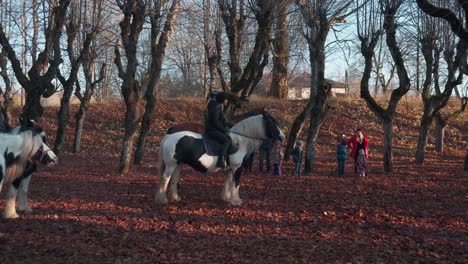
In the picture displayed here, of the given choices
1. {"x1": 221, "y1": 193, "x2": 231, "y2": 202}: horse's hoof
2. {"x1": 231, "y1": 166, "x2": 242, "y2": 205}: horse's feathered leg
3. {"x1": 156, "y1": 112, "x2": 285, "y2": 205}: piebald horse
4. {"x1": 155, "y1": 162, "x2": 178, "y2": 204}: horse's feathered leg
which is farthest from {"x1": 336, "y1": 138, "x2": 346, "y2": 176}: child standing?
{"x1": 155, "y1": 162, "x2": 178, "y2": 204}: horse's feathered leg

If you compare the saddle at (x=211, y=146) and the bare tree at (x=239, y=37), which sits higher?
the bare tree at (x=239, y=37)

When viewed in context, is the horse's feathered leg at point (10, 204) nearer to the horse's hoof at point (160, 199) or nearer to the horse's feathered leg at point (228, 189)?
the horse's hoof at point (160, 199)

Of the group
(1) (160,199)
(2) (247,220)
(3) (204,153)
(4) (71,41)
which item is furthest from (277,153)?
(4) (71,41)

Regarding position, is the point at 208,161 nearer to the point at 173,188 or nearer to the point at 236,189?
the point at 236,189

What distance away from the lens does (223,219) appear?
873cm

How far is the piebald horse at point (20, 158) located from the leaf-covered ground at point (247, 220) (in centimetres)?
45

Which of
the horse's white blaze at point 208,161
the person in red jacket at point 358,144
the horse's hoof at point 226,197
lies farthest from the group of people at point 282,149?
the horse's hoof at point 226,197

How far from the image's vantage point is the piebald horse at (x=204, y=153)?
31.7ft

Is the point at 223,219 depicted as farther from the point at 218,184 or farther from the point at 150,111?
the point at 150,111

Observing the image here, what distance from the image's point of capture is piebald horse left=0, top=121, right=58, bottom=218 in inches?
300

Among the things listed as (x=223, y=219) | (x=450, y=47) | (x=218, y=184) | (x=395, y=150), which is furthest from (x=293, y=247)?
(x=395, y=150)

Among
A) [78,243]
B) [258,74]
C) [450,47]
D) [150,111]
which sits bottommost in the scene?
[78,243]

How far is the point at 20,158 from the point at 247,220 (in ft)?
14.1

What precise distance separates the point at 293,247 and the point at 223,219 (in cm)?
216
